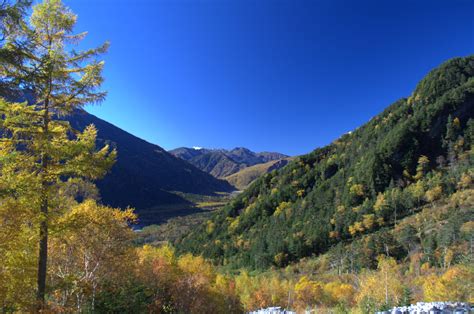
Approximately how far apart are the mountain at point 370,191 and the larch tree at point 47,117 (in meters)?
94.8

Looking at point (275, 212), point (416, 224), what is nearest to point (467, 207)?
point (416, 224)

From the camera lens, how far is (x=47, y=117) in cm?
1215

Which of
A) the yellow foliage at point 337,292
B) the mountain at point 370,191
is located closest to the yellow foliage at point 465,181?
the mountain at point 370,191

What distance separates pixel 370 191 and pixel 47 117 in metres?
144

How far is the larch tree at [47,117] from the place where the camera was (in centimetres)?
Answer: 1062

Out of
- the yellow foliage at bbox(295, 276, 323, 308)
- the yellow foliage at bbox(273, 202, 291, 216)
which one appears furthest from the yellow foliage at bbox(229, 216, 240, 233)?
the yellow foliage at bbox(295, 276, 323, 308)

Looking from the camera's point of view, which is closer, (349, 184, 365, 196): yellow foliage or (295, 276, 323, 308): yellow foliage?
(295, 276, 323, 308): yellow foliage

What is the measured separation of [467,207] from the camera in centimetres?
9612

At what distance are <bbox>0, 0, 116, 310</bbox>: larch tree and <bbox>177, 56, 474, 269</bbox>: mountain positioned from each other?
94829 mm

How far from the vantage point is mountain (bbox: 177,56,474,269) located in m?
112

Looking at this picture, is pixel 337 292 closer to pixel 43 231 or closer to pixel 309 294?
pixel 309 294

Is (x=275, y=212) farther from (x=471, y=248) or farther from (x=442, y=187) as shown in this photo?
(x=471, y=248)

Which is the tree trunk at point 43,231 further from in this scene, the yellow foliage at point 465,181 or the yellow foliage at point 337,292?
the yellow foliage at point 465,181

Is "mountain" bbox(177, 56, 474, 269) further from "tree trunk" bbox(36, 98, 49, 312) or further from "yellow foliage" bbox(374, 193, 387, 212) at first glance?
"tree trunk" bbox(36, 98, 49, 312)
